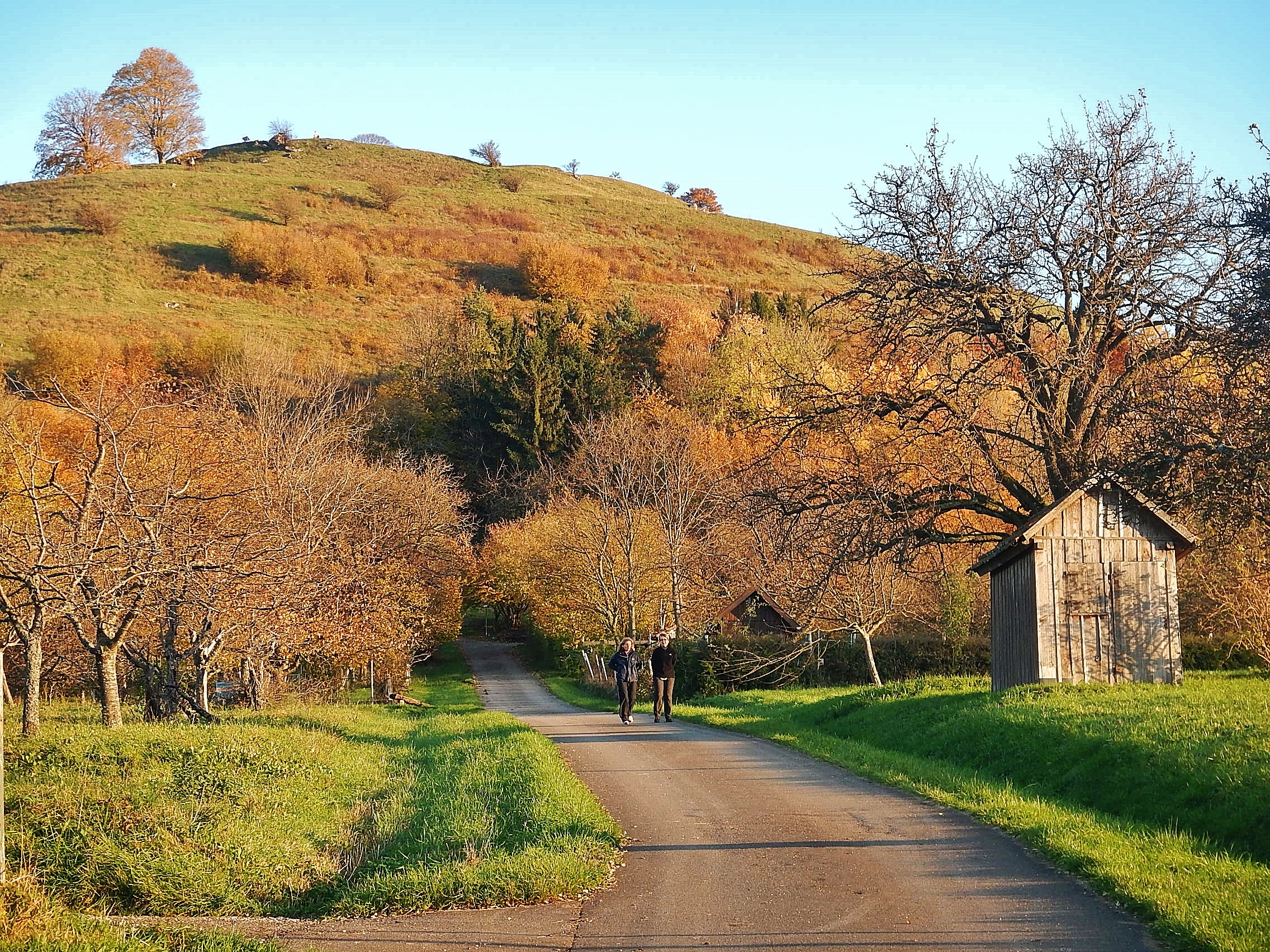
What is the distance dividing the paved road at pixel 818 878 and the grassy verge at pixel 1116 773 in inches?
15.0

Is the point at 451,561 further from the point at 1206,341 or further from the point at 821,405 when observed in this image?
the point at 1206,341

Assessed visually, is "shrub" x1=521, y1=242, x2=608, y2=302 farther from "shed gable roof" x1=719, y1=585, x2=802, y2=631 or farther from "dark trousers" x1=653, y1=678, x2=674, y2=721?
"dark trousers" x1=653, y1=678, x2=674, y2=721

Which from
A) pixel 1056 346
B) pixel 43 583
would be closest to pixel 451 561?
pixel 1056 346

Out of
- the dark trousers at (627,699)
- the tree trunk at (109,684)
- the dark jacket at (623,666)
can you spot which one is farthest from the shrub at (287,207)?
the tree trunk at (109,684)

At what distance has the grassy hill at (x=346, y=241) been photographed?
277ft

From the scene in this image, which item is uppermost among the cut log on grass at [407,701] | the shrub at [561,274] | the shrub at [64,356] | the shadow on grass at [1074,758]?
the shrub at [561,274]

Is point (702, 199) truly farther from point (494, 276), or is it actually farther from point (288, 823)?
point (288, 823)

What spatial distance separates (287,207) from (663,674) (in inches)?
4163

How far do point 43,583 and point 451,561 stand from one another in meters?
36.1

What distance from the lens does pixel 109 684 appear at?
1662 centimetres

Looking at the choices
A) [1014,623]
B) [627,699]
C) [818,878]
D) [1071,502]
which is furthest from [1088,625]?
[818,878]

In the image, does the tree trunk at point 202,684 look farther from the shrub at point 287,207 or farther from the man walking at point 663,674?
the shrub at point 287,207

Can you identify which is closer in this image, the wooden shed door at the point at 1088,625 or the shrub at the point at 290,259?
the wooden shed door at the point at 1088,625

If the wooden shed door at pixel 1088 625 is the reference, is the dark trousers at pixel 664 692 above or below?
below
